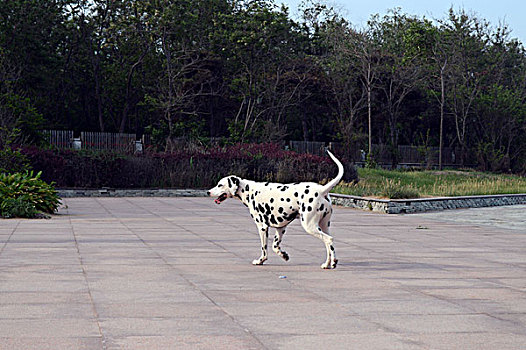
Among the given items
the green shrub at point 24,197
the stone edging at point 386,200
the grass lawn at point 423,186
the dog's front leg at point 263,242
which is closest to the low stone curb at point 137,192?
the stone edging at point 386,200

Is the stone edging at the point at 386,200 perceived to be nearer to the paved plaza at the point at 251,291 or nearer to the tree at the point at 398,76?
the paved plaza at the point at 251,291

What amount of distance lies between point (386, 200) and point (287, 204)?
12.9 metres

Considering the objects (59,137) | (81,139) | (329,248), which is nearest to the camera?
(329,248)

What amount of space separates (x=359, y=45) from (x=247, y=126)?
9223 millimetres

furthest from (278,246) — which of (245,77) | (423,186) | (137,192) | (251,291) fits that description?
(245,77)

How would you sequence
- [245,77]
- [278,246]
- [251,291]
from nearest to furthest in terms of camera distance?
[251,291]
[278,246]
[245,77]

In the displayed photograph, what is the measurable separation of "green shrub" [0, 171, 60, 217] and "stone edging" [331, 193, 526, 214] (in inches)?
375

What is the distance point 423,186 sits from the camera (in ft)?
112

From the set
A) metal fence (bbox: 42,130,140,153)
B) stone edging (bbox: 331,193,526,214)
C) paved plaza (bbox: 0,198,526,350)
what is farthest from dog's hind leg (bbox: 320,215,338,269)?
metal fence (bbox: 42,130,140,153)

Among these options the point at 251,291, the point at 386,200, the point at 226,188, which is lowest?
the point at 251,291

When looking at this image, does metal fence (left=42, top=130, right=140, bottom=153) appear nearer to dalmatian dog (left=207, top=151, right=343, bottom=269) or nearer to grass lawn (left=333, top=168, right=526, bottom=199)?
grass lawn (left=333, top=168, right=526, bottom=199)

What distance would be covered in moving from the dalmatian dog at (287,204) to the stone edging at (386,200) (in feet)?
40.7

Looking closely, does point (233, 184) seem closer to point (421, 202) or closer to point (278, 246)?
point (278, 246)

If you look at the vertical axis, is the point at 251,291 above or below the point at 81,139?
below
